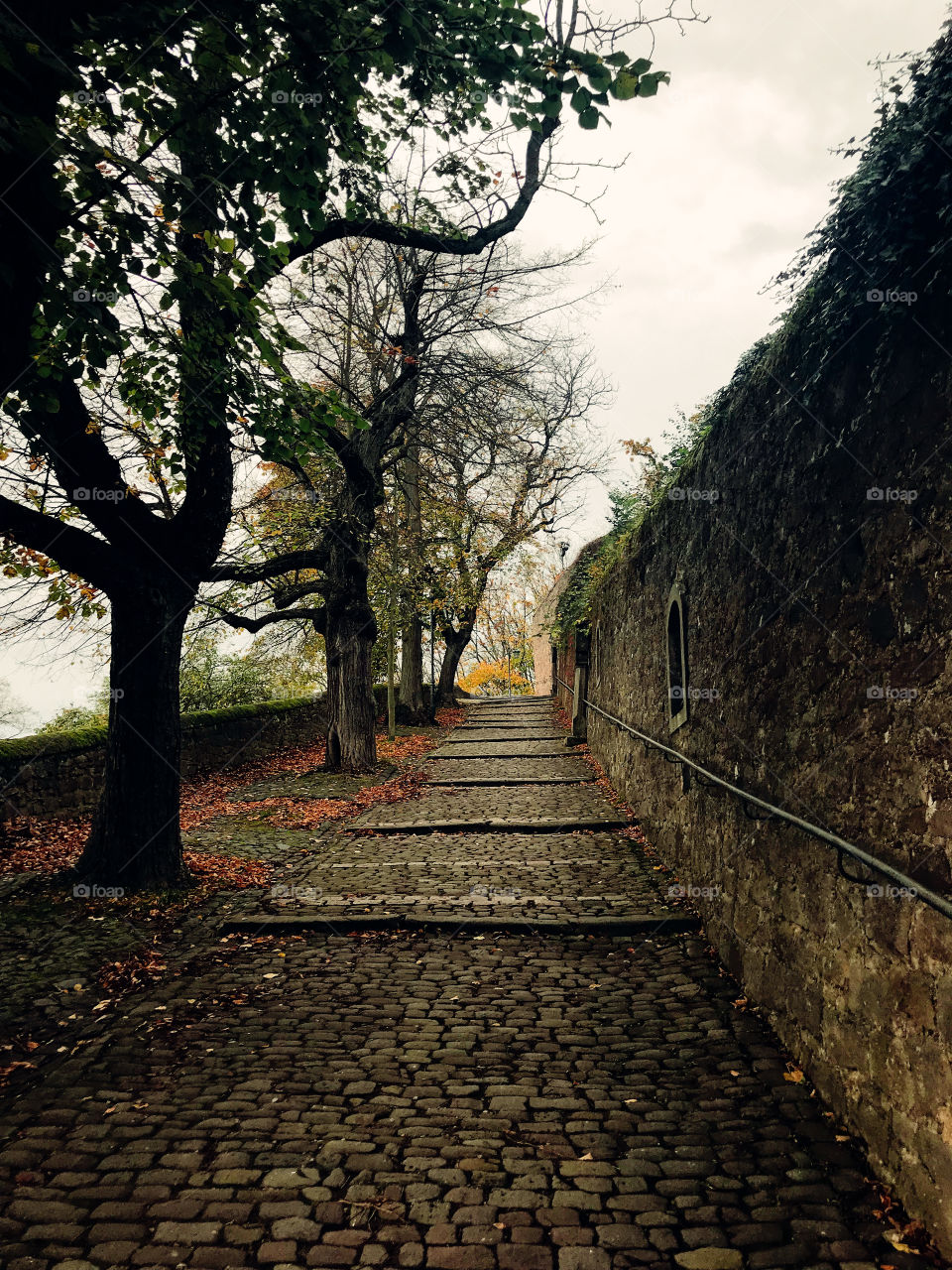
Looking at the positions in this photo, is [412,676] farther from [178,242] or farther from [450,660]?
[178,242]

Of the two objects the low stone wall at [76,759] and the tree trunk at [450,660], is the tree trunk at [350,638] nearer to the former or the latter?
the low stone wall at [76,759]

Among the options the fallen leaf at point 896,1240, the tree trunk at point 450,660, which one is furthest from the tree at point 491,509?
the fallen leaf at point 896,1240

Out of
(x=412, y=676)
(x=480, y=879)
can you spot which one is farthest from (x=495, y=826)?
(x=412, y=676)

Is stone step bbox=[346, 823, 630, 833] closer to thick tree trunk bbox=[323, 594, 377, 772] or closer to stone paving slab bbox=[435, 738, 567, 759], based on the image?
thick tree trunk bbox=[323, 594, 377, 772]

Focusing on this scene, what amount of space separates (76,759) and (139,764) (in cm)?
355

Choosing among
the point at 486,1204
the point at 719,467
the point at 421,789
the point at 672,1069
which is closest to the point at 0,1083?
the point at 486,1204

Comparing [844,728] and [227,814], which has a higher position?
[844,728]

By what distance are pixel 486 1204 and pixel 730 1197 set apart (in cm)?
84

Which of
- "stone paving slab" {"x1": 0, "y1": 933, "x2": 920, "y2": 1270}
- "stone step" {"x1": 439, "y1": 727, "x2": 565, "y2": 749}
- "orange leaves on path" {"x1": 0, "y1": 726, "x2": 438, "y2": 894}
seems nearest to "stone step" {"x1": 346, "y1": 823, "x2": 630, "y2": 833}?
"orange leaves on path" {"x1": 0, "y1": 726, "x2": 438, "y2": 894}

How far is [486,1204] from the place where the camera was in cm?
253

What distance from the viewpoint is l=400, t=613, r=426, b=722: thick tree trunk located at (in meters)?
19.6

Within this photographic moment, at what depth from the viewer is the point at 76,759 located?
28.8ft

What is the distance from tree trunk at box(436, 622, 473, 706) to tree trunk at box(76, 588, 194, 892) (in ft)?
58.4

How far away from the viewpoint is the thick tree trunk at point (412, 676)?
19.6m
